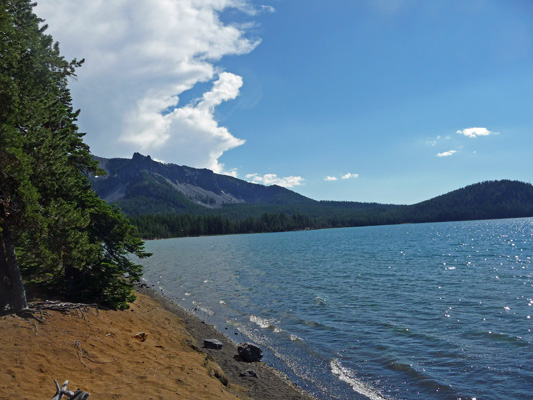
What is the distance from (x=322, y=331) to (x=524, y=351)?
410 inches

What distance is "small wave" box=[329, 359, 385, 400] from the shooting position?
531 inches

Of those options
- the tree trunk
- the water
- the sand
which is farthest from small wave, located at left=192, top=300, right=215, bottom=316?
the tree trunk

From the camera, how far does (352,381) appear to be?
48.1ft

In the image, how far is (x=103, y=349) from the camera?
1305cm

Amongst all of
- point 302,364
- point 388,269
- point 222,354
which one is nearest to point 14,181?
point 222,354

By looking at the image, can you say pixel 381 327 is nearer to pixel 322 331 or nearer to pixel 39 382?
pixel 322 331

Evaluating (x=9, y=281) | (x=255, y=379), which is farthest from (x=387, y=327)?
(x=9, y=281)

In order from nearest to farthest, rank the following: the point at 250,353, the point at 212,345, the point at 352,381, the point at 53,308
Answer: the point at 352,381 → the point at 53,308 → the point at 250,353 → the point at 212,345

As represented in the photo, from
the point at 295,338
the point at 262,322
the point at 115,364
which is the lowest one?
the point at 262,322

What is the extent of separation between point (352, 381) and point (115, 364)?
9.83 m

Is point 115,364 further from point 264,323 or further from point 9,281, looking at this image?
point 264,323

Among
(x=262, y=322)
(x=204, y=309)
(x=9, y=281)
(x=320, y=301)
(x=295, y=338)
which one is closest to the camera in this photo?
(x=9, y=281)

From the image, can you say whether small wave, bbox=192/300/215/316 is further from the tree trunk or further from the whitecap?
the tree trunk

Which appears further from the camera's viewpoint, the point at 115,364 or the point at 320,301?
the point at 320,301
